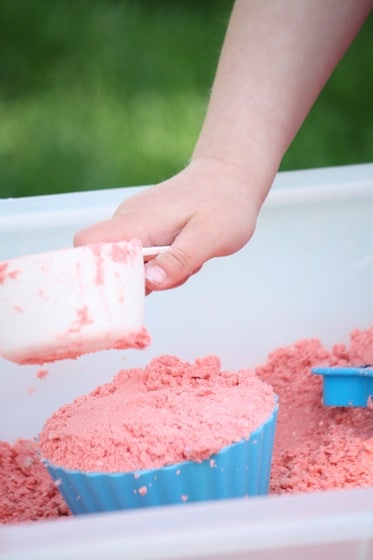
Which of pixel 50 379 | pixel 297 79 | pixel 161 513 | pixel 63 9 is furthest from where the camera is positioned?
pixel 63 9

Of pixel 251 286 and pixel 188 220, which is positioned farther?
pixel 251 286

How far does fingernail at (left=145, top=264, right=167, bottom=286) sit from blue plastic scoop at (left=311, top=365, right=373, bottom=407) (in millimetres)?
218

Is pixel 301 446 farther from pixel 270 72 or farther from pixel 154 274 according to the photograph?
pixel 270 72

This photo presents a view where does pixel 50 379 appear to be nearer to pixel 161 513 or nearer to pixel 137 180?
pixel 161 513

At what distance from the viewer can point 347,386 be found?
39.3 inches

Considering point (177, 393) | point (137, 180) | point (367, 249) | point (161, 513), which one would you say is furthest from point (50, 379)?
point (137, 180)

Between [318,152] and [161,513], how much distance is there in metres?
1.51

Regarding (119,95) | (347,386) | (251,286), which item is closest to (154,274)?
(347,386)

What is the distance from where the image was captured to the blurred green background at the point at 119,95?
199 cm

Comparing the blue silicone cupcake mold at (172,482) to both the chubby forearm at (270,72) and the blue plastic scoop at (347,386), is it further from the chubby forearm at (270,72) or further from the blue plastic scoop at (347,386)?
the chubby forearm at (270,72)

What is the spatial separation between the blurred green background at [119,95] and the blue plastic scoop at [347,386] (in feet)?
3.24

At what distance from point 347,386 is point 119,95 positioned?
4.24 ft

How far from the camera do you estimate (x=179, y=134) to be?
2029mm

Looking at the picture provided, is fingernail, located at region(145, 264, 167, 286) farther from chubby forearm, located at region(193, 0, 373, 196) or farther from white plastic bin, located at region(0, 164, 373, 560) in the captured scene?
white plastic bin, located at region(0, 164, 373, 560)
